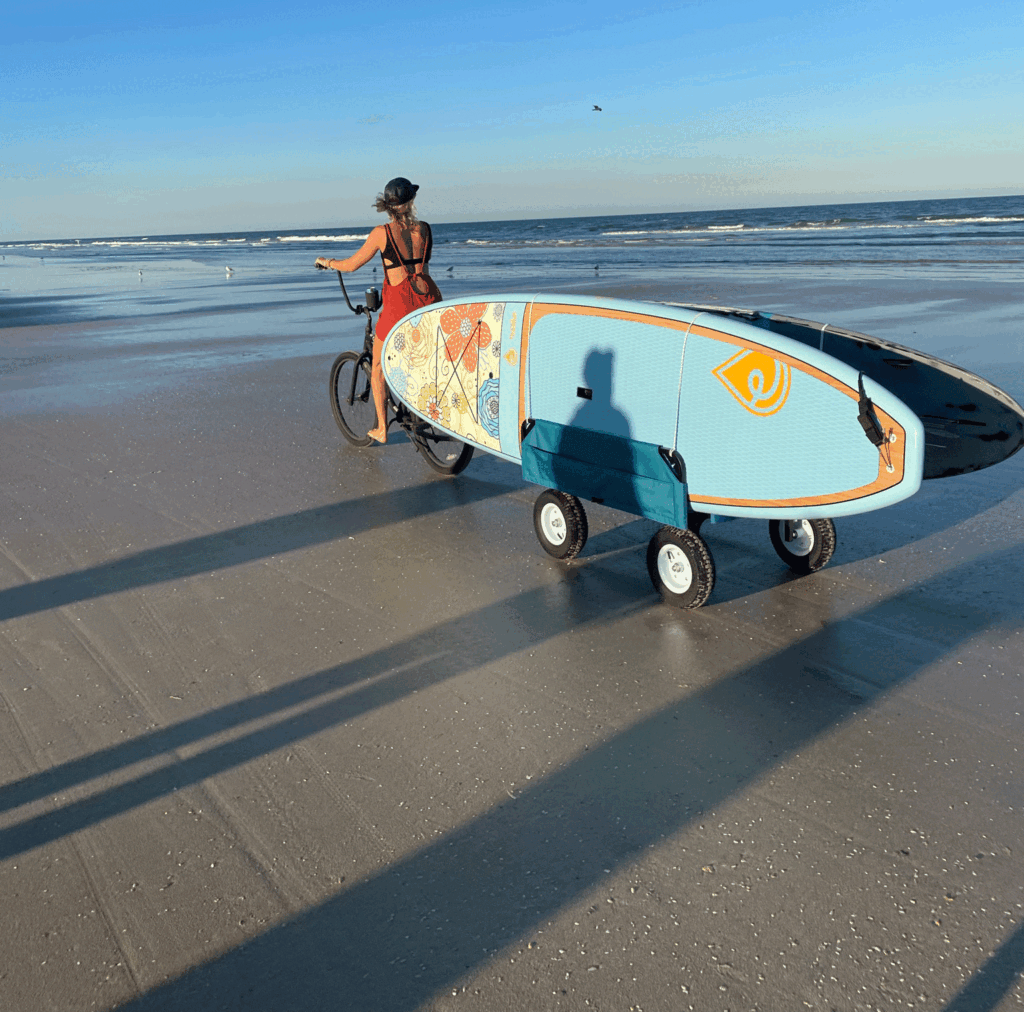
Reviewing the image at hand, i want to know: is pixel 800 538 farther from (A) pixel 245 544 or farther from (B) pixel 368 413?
(B) pixel 368 413

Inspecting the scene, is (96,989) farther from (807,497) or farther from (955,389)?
(955,389)

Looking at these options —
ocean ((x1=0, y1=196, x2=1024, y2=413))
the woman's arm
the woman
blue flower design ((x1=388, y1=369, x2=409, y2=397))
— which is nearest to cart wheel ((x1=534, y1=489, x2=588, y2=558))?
blue flower design ((x1=388, y1=369, x2=409, y2=397))

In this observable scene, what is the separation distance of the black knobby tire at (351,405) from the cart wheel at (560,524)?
3.09 meters

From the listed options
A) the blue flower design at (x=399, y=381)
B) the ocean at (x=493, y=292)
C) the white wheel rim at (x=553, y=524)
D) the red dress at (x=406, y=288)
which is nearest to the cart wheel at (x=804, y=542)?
the white wheel rim at (x=553, y=524)

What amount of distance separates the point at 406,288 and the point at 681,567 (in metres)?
3.43

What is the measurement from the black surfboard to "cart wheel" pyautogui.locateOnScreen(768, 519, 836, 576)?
0.74 meters

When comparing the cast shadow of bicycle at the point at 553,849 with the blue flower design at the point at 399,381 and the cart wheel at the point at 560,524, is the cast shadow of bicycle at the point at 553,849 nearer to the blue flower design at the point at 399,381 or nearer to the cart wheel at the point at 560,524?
the cart wheel at the point at 560,524

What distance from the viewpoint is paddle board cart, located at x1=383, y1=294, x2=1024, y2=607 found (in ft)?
13.4

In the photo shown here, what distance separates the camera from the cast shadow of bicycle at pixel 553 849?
2.32 meters

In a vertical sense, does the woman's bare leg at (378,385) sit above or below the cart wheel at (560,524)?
above

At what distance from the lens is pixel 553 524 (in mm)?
5332

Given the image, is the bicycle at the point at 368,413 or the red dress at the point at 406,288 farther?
the bicycle at the point at 368,413

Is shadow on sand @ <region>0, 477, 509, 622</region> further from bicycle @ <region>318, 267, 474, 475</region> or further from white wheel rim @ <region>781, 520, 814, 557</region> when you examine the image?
white wheel rim @ <region>781, 520, 814, 557</region>

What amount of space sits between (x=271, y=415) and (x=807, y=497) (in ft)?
21.7
